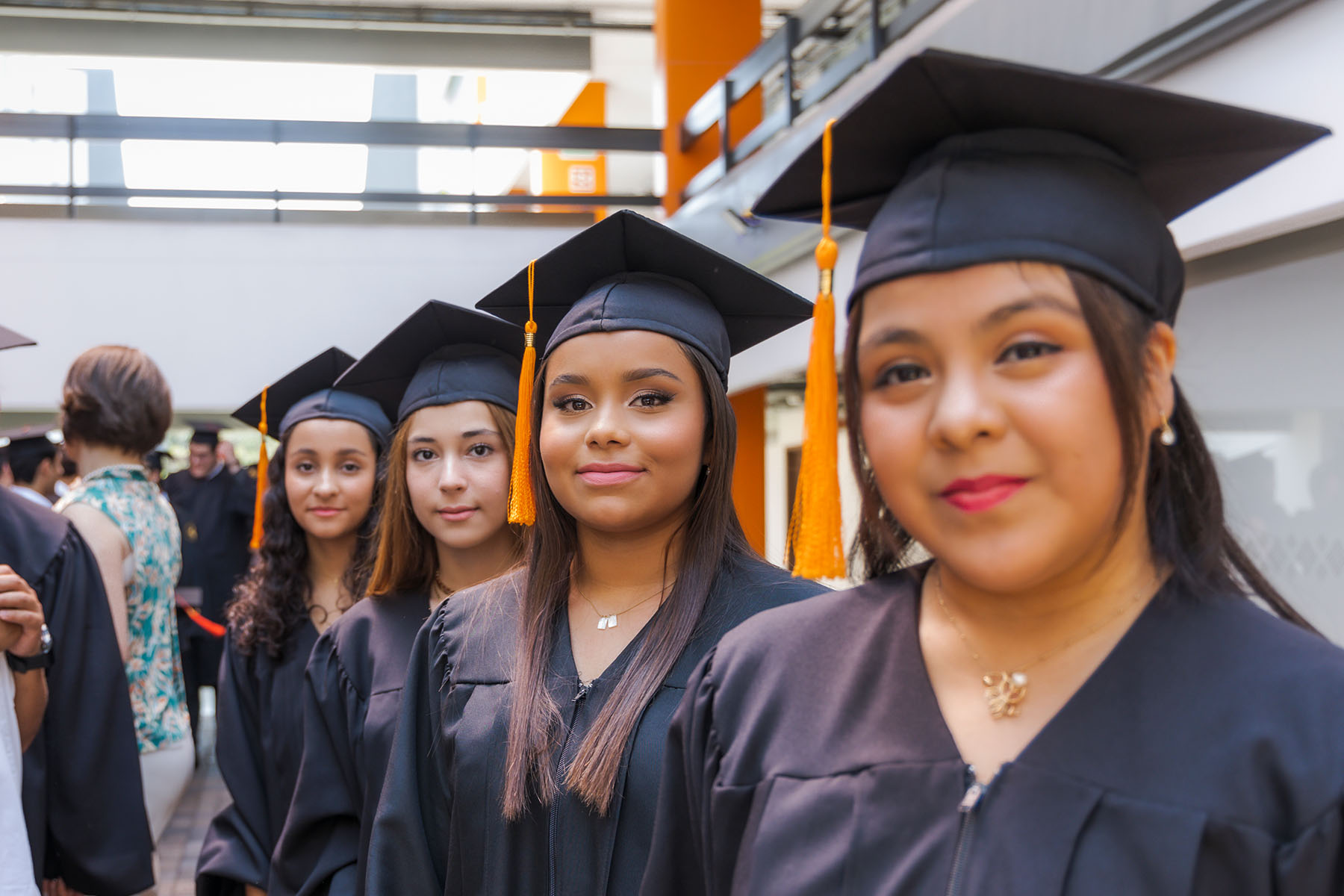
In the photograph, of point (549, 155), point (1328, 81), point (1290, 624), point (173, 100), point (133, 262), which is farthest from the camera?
point (549, 155)

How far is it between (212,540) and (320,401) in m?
4.69

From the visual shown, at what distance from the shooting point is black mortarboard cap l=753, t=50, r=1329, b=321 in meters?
1.13

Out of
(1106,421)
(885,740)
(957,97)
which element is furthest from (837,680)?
(957,97)

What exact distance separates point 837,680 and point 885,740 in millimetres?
105

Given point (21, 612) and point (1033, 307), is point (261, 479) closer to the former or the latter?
point (21, 612)

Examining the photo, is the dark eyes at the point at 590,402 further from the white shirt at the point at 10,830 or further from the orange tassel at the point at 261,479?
the orange tassel at the point at 261,479

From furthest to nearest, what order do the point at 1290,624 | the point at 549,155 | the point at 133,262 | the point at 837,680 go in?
the point at 549,155 → the point at 133,262 → the point at 837,680 → the point at 1290,624

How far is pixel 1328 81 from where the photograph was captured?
2.44 metres

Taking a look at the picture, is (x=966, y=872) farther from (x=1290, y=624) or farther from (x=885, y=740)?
(x=1290, y=624)

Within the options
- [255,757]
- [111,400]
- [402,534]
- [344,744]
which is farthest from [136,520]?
[344,744]

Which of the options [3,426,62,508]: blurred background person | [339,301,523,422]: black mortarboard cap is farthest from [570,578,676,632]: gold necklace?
[3,426,62,508]: blurred background person

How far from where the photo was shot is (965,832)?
3.67ft

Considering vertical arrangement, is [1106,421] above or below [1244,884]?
above

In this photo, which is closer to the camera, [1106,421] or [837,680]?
[1106,421]
